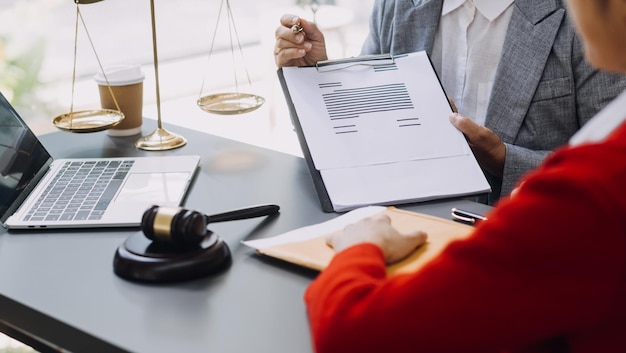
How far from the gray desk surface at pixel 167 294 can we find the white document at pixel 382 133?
5 cm

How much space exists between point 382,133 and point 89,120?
0.59 meters

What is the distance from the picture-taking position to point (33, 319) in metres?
0.97

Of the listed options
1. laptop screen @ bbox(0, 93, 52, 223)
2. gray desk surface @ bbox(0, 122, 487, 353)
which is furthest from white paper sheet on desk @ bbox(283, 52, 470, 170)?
laptop screen @ bbox(0, 93, 52, 223)

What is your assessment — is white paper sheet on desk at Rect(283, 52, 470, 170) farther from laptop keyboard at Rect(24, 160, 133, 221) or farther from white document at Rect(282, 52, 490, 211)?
laptop keyboard at Rect(24, 160, 133, 221)

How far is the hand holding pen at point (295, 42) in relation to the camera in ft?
5.08

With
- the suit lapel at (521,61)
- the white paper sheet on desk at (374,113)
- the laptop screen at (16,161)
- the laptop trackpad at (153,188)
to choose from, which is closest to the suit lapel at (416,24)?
the suit lapel at (521,61)

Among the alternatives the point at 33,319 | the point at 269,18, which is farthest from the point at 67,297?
the point at 269,18

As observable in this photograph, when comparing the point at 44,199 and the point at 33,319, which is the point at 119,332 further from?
the point at 44,199

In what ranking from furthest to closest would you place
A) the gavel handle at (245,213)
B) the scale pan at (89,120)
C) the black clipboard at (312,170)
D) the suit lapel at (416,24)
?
1. the suit lapel at (416,24)
2. the scale pan at (89,120)
3. the black clipboard at (312,170)
4. the gavel handle at (245,213)

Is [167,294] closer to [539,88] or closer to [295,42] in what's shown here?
[295,42]

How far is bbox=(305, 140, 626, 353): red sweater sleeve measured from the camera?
64 centimetres

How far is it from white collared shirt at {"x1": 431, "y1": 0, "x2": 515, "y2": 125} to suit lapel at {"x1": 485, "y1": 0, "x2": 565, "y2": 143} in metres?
0.06

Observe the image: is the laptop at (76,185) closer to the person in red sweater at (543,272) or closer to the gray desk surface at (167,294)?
the gray desk surface at (167,294)

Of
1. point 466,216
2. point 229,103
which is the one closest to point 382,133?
point 466,216
